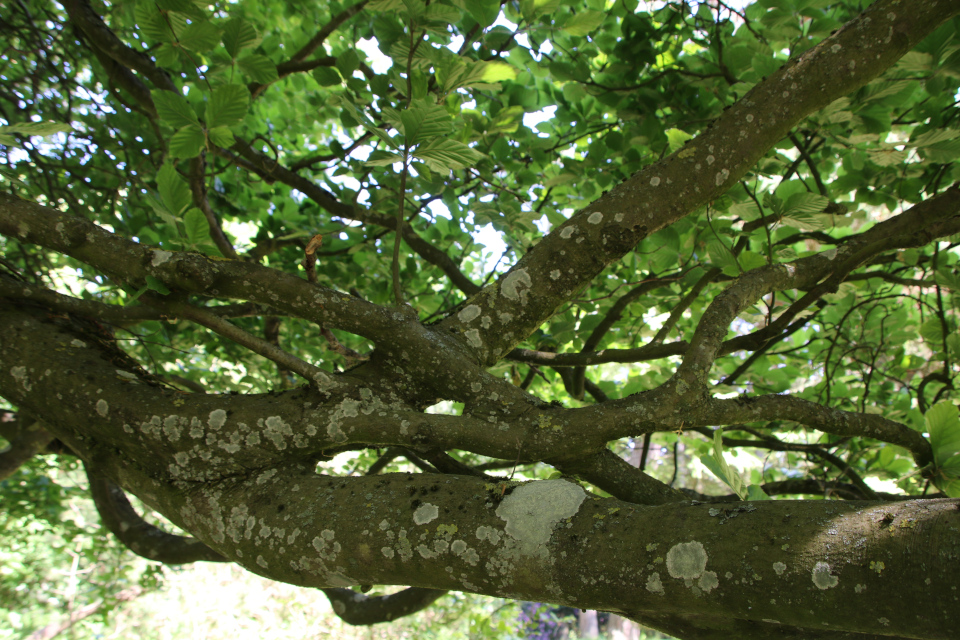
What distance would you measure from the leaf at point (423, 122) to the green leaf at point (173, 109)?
0.60m

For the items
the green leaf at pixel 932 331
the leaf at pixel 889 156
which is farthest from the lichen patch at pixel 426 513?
the green leaf at pixel 932 331

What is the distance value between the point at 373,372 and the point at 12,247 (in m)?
3.43

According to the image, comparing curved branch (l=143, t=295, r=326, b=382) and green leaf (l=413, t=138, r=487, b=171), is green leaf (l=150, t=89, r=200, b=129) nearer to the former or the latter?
curved branch (l=143, t=295, r=326, b=382)

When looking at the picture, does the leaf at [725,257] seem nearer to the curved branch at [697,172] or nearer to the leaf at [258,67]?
the curved branch at [697,172]

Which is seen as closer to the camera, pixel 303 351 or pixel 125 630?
pixel 303 351

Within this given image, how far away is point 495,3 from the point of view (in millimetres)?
1595

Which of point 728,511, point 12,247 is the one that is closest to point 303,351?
point 12,247

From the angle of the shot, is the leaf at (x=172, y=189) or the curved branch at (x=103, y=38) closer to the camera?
the leaf at (x=172, y=189)

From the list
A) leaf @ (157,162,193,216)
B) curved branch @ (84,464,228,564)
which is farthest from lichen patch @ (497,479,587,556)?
curved branch @ (84,464,228,564)

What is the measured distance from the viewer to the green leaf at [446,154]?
123 cm

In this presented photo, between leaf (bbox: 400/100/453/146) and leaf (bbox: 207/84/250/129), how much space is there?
1.57 ft

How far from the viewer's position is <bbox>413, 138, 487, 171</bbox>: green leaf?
1232mm

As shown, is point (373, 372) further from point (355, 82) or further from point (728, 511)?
point (355, 82)

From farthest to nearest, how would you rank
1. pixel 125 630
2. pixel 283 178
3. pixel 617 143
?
pixel 125 630 < pixel 283 178 < pixel 617 143
